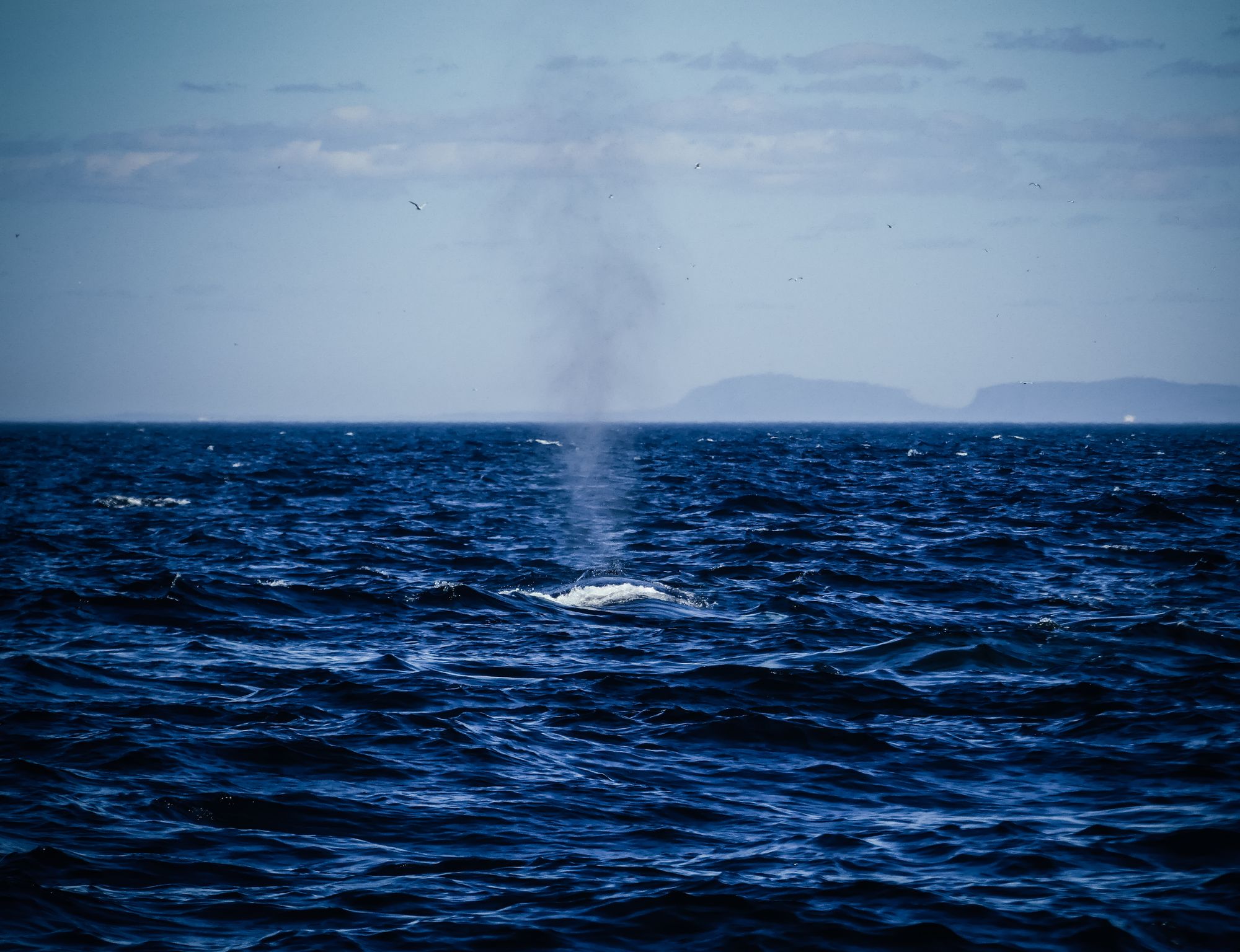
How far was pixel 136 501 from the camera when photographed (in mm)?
55406

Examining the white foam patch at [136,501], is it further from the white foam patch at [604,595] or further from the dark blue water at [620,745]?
the white foam patch at [604,595]

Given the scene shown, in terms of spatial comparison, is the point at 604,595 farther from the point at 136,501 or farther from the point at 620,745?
the point at 136,501

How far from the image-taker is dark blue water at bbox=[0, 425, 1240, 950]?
36.5 ft

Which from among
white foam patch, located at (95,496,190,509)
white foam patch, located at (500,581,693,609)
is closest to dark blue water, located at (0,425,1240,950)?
white foam patch, located at (500,581,693,609)

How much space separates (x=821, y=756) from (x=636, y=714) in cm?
313

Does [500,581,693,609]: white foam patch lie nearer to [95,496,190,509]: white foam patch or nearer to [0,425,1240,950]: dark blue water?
[0,425,1240,950]: dark blue water

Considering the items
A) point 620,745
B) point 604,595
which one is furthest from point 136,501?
point 620,745

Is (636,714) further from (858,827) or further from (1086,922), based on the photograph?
(1086,922)

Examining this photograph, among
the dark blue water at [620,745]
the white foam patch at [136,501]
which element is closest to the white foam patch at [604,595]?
the dark blue water at [620,745]

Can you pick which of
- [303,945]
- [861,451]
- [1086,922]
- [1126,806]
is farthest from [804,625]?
[861,451]

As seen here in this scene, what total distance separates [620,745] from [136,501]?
148ft

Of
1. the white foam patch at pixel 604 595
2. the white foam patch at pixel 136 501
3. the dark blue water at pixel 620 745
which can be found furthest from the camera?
the white foam patch at pixel 136 501

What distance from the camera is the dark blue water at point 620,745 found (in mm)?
11117

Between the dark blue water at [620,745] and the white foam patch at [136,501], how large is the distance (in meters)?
15.1
